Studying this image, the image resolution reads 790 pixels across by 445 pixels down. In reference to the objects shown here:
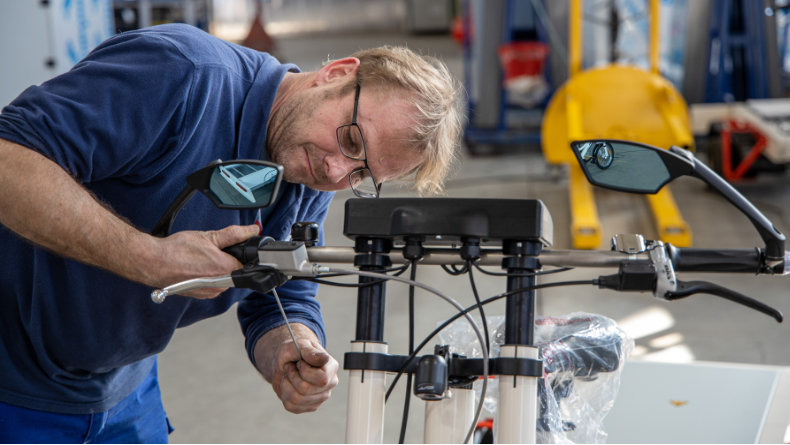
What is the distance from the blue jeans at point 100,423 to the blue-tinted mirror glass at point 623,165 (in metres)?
1.12

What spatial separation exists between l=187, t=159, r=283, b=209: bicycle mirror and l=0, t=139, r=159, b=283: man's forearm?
0.16m

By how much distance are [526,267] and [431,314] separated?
2603mm

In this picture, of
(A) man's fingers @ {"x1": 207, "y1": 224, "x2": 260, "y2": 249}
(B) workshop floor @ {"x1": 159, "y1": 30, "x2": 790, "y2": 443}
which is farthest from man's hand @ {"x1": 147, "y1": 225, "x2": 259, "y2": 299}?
(B) workshop floor @ {"x1": 159, "y1": 30, "x2": 790, "y2": 443}

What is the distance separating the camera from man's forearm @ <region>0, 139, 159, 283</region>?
3.07ft

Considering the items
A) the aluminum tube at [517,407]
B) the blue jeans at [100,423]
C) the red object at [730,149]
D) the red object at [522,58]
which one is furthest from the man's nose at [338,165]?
the red object at [522,58]

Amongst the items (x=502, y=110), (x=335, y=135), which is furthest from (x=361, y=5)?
(x=335, y=135)

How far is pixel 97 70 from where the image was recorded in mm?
1014

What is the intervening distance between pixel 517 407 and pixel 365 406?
19cm

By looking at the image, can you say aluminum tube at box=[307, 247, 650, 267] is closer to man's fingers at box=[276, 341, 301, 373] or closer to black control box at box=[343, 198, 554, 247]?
black control box at box=[343, 198, 554, 247]

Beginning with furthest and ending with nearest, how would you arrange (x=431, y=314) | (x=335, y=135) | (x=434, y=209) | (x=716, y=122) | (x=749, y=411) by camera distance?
(x=716, y=122)
(x=431, y=314)
(x=749, y=411)
(x=335, y=135)
(x=434, y=209)

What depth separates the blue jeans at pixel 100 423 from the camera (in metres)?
1.30

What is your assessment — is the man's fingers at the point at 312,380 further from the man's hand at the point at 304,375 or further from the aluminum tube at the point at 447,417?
the aluminum tube at the point at 447,417

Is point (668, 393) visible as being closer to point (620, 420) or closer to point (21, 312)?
point (620, 420)

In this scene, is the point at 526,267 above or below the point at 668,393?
above
